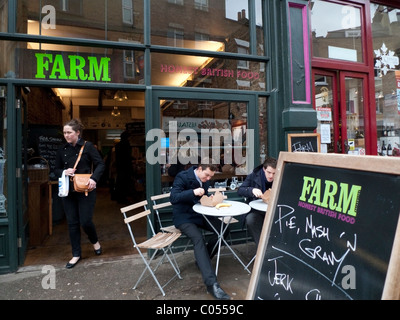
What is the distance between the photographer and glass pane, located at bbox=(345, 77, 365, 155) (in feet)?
17.1

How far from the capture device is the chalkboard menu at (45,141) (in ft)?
18.8

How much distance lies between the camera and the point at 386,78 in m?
5.68

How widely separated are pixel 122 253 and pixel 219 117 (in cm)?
275

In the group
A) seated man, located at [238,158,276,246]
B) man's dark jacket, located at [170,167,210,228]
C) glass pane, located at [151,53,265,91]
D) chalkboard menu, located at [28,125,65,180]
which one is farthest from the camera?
chalkboard menu, located at [28,125,65,180]

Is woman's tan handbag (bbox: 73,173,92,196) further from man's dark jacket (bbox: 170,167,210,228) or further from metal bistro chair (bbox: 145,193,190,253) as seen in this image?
man's dark jacket (bbox: 170,167,210,228)

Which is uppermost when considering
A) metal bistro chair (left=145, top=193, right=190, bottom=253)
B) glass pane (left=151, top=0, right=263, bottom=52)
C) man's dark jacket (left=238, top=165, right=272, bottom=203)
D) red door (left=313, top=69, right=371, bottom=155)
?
glass pane (left=151, top=0, right=263, bottom=52)

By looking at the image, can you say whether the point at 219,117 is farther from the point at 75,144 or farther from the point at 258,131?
the point at 75,144

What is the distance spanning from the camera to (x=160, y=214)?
163 inches

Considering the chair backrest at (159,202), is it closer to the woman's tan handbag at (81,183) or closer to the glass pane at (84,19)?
the woman's tan handbag at (81,183)

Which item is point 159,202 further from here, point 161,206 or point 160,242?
point 160,242

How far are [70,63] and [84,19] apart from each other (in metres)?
0.88

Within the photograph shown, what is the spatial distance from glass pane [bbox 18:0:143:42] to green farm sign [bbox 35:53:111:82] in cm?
37

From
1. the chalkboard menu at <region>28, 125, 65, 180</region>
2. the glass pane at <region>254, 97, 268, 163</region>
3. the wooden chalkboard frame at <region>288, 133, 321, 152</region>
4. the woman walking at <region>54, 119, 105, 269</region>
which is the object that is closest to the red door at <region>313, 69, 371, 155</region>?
the wooden chalkboard frame at <region>288, 133, 321, 152</region>
